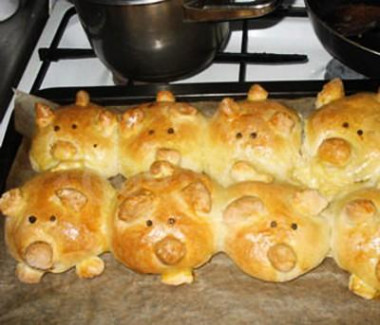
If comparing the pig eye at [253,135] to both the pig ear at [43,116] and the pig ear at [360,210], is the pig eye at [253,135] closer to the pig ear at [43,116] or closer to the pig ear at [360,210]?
the pig ear at [360,210]

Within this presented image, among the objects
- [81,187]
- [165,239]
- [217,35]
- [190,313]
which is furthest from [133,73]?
[190,313]

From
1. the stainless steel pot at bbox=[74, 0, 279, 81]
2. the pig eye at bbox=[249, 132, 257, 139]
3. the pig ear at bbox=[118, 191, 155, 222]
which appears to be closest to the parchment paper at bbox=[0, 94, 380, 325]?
the pig ear at bbox=[118, 191, 155, 222]

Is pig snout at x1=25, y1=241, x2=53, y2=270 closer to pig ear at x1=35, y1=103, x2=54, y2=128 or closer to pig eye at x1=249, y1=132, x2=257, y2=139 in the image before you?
pig ear at x1=35, y1=103, x2=54, y2=128

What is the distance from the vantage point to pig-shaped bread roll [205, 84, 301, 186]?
97 cm

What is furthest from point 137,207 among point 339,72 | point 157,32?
point 339,72

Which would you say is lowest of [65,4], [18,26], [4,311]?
[4,311]

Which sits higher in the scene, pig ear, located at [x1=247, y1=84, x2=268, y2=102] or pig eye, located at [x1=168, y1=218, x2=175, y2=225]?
pig ear, located at [x1=247, y1=84, x2=268, y2=102]

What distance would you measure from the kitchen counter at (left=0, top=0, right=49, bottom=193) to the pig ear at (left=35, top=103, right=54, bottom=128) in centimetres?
42

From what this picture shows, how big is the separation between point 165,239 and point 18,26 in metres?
1.17

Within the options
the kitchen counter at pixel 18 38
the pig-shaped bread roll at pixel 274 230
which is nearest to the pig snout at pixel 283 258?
the pig-shaped bread roll at pixel 274 230

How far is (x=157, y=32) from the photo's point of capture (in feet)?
3.56

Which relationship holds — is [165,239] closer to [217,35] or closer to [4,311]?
[4,311]

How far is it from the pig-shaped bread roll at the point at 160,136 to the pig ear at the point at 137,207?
103mm

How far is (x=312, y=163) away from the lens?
98cm
